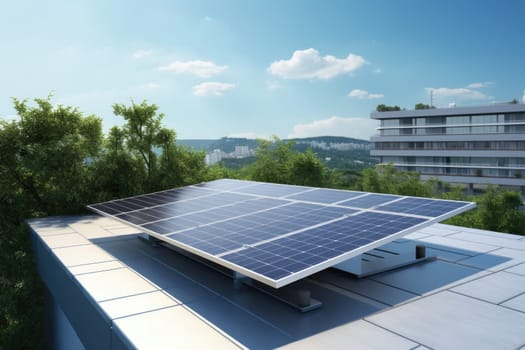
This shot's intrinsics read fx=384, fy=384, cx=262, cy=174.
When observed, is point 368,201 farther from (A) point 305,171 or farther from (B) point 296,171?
(B) point 296,171

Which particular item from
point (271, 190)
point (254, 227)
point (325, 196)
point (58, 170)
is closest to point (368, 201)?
point (325, 196)

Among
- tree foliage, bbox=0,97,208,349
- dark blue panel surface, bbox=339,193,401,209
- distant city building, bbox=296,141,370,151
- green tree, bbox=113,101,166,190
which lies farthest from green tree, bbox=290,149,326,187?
distant city building, bbox=296,141,370,151

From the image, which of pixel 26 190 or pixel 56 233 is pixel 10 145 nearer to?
pixel 26 190

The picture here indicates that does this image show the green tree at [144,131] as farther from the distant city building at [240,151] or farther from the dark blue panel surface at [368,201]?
the distant city building at [240,151]

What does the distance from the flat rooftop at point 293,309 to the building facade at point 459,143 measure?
96.3 meters

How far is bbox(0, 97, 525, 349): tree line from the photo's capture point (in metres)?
16.3

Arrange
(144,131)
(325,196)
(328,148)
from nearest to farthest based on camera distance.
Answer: (325,196) → (144,131) → (328,148)

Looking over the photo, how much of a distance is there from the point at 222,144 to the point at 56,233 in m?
130

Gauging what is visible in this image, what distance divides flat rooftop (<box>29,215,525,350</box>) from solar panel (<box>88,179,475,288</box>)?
40.0 inches

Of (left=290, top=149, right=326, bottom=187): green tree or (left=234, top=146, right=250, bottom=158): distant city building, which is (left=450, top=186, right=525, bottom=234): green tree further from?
(left=234, top=146, right=250, bottom=158): distant city building

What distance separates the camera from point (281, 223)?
31.1 ft

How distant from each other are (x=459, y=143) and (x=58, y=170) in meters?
104

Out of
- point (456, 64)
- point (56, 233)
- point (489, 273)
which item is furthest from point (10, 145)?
point (456, 64)

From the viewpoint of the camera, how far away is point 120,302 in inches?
309
